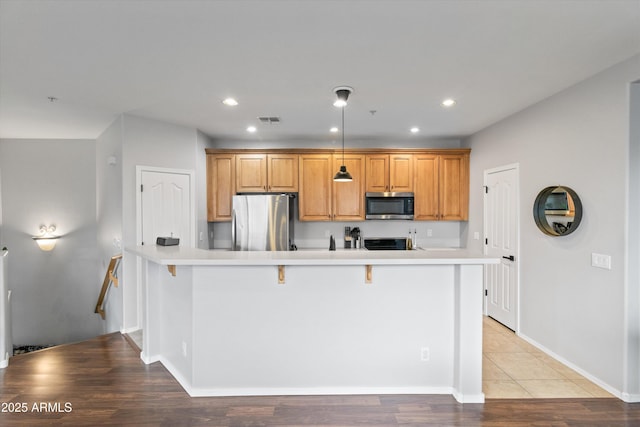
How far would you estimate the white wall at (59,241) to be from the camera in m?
5.35

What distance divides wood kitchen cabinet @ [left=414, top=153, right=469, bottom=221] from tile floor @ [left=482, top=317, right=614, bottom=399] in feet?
6.92

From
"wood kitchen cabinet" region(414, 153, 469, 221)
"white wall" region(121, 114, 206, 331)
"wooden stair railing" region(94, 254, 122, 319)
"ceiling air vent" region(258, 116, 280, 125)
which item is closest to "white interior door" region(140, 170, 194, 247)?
"white wall" region(121, 114, 206, 331)

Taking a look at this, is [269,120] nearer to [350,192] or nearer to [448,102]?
[350,192]

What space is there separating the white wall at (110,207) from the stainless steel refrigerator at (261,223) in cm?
151

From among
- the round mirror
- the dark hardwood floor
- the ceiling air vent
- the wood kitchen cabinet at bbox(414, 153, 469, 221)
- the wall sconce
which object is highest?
the ceiling air vent

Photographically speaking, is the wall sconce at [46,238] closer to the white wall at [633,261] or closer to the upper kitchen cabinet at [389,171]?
the upper kitchen cabinet at [389,171]

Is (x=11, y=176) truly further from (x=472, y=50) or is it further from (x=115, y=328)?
(x=472, y=50)

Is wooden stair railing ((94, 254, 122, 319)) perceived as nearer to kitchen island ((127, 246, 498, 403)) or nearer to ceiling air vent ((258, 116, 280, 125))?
kitchen island ((127, 246, 498, 403))

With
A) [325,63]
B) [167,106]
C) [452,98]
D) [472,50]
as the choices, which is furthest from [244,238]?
[472,50]

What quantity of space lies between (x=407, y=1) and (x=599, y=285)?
A: 9.35ft

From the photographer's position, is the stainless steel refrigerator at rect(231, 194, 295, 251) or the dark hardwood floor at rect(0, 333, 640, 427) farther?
the stainless steel refrigerator at rect(231, 194, 295, 251)

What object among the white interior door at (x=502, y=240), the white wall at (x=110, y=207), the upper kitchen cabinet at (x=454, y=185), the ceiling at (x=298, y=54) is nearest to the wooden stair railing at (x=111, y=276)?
the white wall at (x=110, y=207)

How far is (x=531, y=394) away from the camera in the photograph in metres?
2.72

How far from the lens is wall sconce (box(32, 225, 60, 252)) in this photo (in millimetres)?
5312
